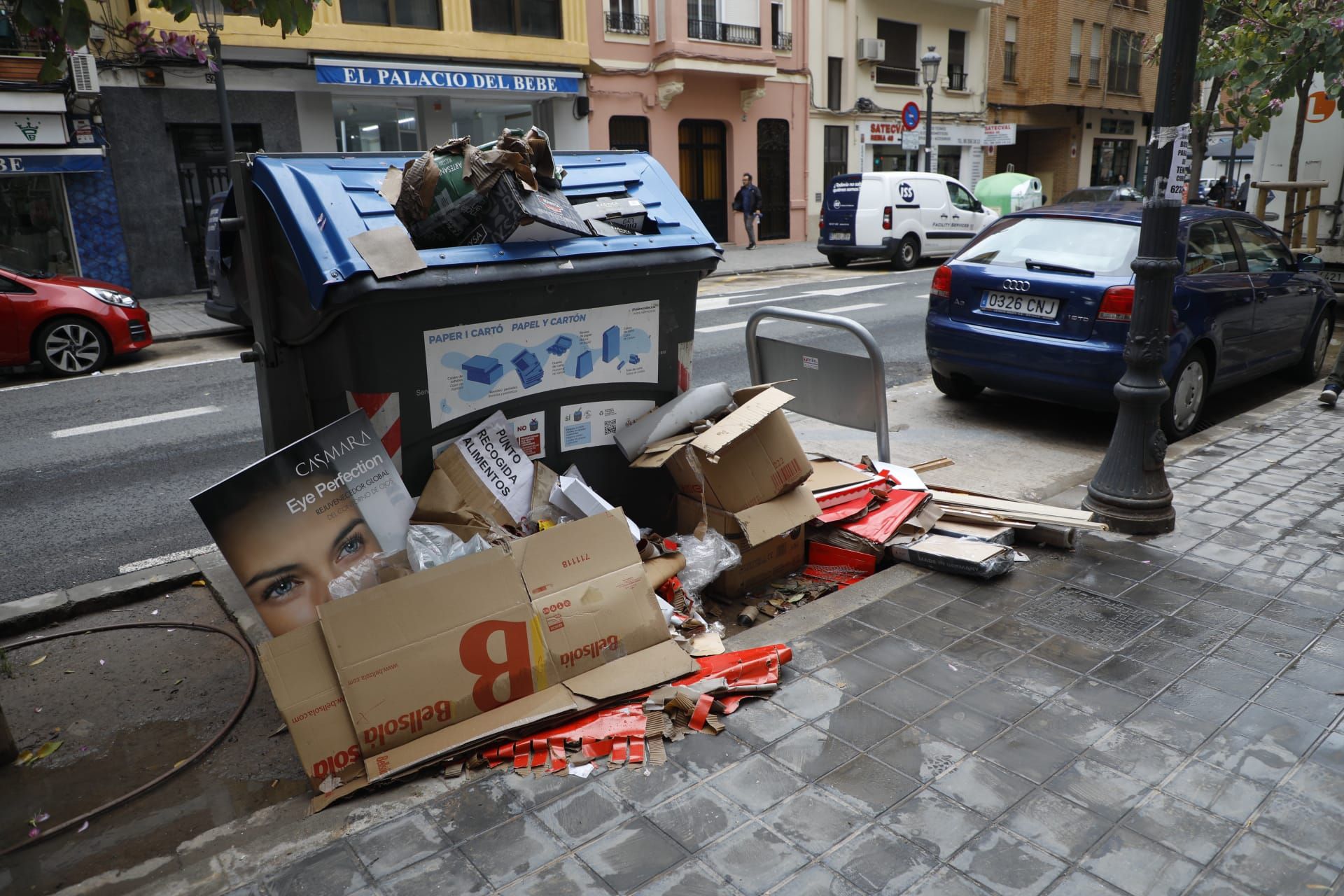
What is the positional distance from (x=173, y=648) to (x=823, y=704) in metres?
2.71

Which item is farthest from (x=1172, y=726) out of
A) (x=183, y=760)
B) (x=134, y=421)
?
(x=134, y=421)

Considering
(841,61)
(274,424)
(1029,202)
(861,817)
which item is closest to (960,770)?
(861,817)

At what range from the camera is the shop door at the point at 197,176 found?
1655cm

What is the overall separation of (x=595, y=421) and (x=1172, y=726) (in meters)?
2.43

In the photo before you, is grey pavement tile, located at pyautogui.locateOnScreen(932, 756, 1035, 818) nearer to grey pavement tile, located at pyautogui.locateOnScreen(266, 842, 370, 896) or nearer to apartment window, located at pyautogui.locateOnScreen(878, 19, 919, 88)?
grey pavement tile, located at pyautogui.locateOnScreen(266, 842, 370, 896)

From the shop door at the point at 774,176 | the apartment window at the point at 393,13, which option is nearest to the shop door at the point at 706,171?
the shop door at the point at 774,176

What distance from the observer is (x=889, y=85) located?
28.6 metres

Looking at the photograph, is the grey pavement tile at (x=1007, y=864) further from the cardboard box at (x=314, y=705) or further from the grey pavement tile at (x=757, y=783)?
the cardboard box at (x=314, y=705)

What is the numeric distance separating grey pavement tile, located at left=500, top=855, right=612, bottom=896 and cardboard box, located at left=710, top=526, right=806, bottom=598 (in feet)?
5.85

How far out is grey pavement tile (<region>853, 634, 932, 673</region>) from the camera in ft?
11.3

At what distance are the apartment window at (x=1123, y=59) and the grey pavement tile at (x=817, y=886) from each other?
3974cm

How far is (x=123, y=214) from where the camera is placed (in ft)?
52.4

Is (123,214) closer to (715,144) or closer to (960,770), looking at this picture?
(715,144)

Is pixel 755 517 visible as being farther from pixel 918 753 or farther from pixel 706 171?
pixel 706 171
